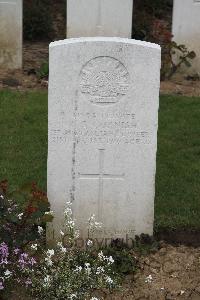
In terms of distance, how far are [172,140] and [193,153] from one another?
42 cm

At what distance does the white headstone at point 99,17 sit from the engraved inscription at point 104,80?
16.1 feet

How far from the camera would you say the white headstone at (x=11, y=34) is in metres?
9.84

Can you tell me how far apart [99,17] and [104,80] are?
504 centimetres

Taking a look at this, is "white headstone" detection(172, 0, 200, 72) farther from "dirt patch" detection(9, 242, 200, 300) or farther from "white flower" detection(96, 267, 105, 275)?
"white flower" detection(96, 267, 105, 275)

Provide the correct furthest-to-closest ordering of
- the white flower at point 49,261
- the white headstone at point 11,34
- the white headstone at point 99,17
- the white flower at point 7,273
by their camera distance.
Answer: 1. the white headstone at point 11,34
2. the white headstone at point 99,17
3. the white flower at point 49,261
4. the white flower at point 7,273

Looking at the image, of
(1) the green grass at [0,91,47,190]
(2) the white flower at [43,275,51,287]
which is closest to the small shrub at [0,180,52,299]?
(2) the white flower at [43,275,51,287]

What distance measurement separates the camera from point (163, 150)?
741 centimetres

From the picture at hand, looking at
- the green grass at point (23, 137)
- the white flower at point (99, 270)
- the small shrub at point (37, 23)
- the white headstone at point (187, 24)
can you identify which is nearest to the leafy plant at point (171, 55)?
the white headstone at point (187, 24)

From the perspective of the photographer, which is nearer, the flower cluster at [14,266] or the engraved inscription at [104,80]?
the flower cluster at [14,266]

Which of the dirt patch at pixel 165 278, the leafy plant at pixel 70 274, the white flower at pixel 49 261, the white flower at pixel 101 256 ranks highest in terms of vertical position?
the white flower at pixel 49 261

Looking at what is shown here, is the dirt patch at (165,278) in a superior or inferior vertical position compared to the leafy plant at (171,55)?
inferior

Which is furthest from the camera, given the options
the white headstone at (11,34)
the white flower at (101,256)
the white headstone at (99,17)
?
the white headstone at (11,34)

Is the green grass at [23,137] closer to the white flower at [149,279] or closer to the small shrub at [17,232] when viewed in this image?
the small shrub at [17,232]

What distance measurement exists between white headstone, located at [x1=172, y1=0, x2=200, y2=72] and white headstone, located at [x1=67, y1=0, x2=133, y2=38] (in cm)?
64
